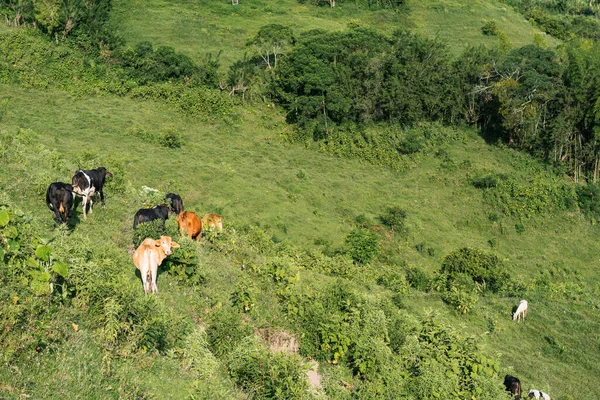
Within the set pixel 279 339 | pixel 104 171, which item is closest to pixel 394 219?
pixel 104 171

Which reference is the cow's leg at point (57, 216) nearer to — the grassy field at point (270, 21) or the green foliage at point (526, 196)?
the green foliage at point (526, 196)

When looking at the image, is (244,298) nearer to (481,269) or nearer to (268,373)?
(268,373)

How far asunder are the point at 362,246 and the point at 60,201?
15.9 metres

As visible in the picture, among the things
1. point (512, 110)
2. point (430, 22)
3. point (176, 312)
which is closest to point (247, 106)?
point (512, 110)

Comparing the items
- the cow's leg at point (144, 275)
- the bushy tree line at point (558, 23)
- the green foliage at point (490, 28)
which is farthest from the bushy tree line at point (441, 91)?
the cow's leg at point (144, 275)

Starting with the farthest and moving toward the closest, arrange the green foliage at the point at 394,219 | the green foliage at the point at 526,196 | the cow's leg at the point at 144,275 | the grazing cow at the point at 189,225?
the green foliage at the point at 526,196 → the green foliage at the point at 394,219 → the grazing cow at the point at 189,225 → the cow's leg at the point at 144,275

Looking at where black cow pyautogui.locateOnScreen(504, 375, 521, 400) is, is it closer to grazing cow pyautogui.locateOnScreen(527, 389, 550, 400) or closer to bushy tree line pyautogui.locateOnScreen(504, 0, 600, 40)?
grazing cow pyautogui.locateOnScreen(527, 389, 550, 400)

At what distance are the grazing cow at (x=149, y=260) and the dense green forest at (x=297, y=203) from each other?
334 millimetres

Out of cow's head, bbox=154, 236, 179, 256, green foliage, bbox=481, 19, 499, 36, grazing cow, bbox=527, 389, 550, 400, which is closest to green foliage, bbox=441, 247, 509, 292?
grazing cow, bbox=527, 389, 550, 400

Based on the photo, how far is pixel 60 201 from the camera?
1441cm

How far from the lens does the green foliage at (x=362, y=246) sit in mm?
27219

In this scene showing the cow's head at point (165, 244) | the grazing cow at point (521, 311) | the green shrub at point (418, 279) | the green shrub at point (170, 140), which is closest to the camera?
the cow's head at point (165, 244)

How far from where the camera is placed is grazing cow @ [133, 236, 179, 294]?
1216 centimetres

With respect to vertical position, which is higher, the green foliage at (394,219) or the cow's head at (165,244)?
the cow's head at (165,244)
